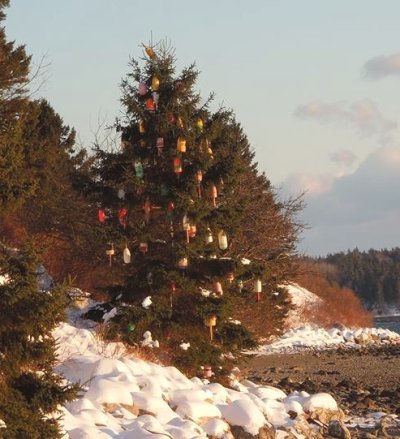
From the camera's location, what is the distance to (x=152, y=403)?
11.3 m

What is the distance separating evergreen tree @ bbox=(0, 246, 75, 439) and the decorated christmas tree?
7720mm

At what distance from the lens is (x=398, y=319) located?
138250 mm

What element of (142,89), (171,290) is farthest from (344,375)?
(142,89)

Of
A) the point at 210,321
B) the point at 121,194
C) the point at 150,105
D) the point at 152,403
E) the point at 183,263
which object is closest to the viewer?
the point at 152,403

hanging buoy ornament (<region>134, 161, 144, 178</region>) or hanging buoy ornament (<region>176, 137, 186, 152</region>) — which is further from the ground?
hanging buoy ornament (<region>176, 137, 186, 152</region>)

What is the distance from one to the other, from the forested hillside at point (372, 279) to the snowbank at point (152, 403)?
141 meters

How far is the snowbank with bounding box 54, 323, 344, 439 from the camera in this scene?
32.9 ft

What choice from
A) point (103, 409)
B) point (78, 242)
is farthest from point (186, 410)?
point (78, 242)

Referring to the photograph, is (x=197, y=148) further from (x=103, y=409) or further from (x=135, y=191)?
(x=103, y=409)

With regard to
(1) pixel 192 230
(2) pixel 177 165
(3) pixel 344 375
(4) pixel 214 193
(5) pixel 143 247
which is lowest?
(3) pixel 344 375

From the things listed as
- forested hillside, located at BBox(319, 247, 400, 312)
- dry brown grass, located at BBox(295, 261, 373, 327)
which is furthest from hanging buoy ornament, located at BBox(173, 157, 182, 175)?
forested hillside, located at BBox(319, 247, 400, 312)

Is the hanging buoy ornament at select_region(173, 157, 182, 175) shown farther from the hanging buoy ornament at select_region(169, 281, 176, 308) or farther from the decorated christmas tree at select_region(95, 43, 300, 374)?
the hanging buoy ornament at select_region(169, 281, 176, 308)

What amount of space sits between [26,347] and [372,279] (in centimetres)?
15685

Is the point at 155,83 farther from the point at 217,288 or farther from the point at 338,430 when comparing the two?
the point at 338,430
